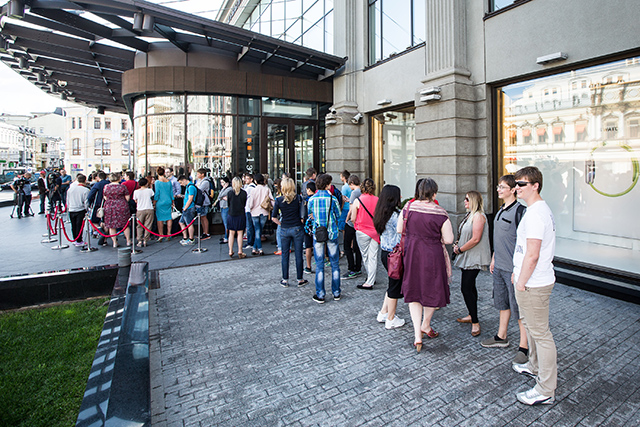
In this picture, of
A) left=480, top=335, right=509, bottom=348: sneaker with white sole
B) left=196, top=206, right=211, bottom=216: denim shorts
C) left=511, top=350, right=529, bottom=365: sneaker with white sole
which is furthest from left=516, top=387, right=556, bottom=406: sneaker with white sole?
left=196, top=206, right=211, bottom=216: denim shorts

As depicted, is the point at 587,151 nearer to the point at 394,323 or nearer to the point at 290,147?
the point at 394,323

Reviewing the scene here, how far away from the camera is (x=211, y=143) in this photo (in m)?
14.5

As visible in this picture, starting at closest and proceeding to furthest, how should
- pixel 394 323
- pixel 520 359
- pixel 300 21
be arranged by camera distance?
pixel 520 359, pixel 394 323, pixel 300 21

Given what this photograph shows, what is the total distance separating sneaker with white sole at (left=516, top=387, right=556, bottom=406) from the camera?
3.37 metres

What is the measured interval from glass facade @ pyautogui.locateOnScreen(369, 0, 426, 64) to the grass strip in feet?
34.9

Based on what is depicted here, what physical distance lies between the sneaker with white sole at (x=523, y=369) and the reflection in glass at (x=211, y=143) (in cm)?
1237

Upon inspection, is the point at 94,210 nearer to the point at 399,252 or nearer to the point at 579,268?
the point at 399,252

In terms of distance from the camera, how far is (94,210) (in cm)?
1055

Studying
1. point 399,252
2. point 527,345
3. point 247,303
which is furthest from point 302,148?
point 527,345

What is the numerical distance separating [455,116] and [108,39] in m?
11.3

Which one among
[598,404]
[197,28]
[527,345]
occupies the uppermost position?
[197,28]

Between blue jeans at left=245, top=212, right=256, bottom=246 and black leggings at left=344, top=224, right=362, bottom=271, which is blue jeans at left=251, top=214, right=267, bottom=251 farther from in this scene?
black leggings at left=344, top=224, right=362, bottom=271

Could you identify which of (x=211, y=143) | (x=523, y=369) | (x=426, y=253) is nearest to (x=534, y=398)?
(x=523, y=369)

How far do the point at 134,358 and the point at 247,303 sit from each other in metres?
2.73
